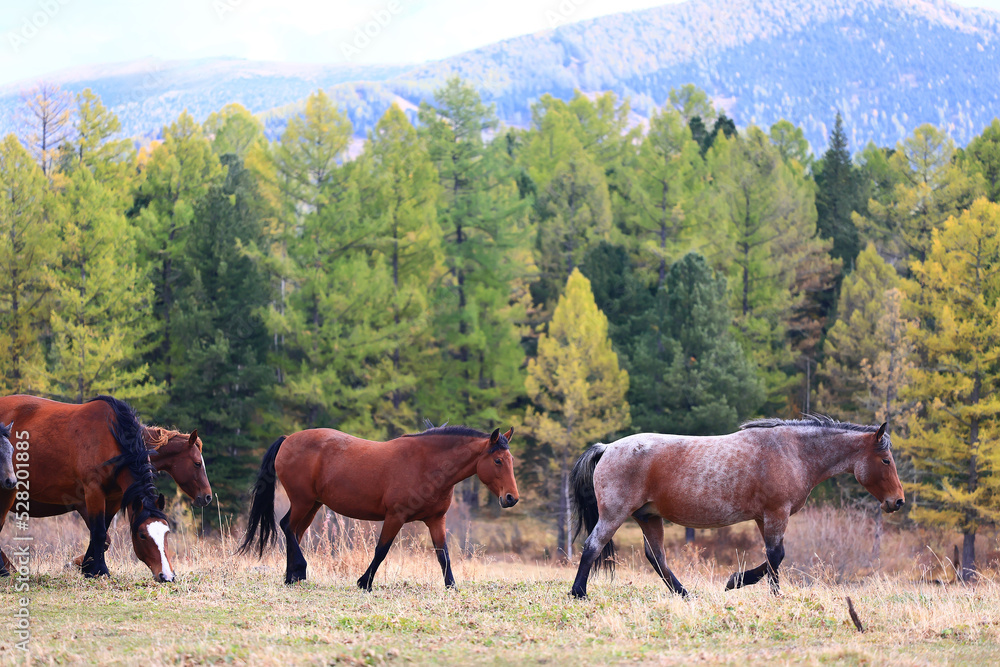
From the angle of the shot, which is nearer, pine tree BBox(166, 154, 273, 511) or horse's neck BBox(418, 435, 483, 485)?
horse's neck BBox(418, 435, 483, 485)

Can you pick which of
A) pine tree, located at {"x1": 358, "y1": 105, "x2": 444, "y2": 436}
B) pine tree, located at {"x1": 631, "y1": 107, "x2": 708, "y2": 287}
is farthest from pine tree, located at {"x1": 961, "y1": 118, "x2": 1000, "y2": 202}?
pine tree, located at {"x1": 358, "y1": 105, "x2": 444, "y2": 436}

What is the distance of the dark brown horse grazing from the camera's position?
9102mm

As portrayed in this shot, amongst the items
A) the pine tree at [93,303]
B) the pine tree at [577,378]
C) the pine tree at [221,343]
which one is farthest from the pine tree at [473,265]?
the pine tree at [93,303]

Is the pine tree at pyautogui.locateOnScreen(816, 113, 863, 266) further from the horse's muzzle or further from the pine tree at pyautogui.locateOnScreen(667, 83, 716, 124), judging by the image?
the horse's muzzle

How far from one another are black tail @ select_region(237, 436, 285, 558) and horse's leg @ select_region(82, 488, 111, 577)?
143cm

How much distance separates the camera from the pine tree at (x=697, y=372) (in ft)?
103

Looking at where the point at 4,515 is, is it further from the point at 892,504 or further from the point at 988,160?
the point at 988,160

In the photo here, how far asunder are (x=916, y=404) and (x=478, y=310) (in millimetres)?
16859

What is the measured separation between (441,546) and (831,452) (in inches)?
162

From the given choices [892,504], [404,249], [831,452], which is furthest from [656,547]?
[404,249]

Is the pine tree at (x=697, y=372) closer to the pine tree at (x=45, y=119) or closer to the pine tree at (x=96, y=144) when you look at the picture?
the pine tree at (x=96, y=144)

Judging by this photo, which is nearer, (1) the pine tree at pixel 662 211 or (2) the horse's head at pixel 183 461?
(2) the horse's head at pixel 183 461

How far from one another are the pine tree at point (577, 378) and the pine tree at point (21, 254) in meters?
17.0

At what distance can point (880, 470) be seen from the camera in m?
8.93
